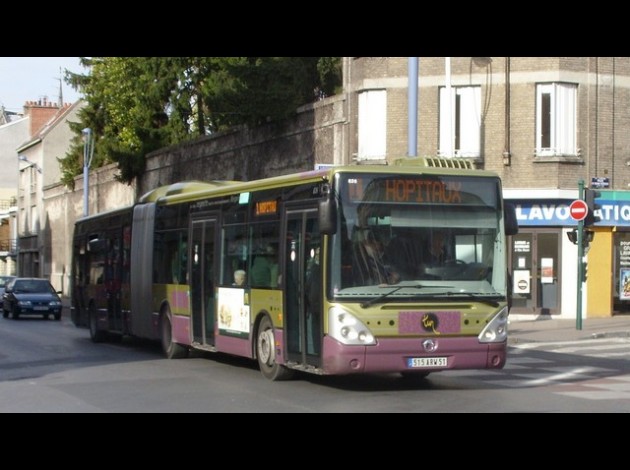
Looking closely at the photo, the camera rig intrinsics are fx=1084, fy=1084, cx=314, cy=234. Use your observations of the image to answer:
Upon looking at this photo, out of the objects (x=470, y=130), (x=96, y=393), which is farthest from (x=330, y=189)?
(x=470, y=130)

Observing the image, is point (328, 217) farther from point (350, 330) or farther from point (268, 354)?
point (268, 354)

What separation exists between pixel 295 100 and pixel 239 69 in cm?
247

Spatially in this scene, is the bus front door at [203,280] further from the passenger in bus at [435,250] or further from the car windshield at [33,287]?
the car windshield at [33,287]

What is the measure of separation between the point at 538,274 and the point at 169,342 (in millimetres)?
16094

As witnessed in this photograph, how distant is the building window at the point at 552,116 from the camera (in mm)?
32031

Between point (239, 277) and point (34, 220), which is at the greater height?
point (34, 220)

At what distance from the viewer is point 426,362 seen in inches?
542

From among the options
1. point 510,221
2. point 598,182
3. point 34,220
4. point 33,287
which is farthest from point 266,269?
point 34,220

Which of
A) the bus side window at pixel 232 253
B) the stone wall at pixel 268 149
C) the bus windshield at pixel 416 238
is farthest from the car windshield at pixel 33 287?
the bus windshield at pixel 416 238

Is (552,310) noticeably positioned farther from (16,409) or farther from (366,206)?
(16,409)

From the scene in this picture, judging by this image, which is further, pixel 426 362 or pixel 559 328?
pixel 559 328

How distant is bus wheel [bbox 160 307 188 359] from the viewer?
19.6 metres

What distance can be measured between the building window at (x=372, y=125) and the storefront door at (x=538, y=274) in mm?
4975
